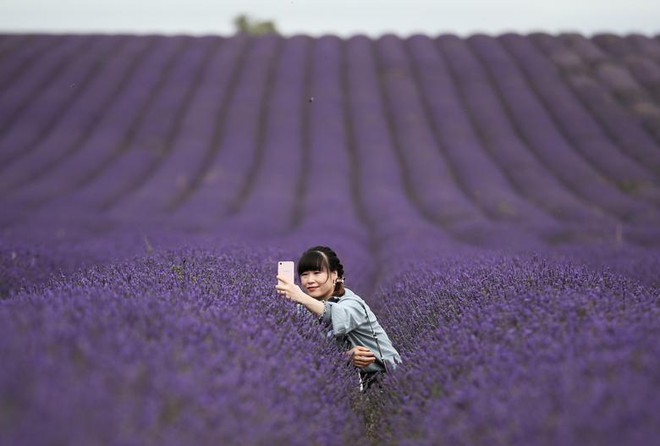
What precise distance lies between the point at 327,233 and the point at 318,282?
20.6 feet

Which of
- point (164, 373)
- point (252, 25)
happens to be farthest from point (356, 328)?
point (252, 25)

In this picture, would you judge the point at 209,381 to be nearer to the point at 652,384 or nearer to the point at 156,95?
the point at 652,384

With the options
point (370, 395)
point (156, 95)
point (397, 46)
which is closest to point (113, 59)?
point (156, 95)

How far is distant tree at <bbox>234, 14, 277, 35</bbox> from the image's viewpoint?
42469 millimetres

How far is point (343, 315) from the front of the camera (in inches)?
138

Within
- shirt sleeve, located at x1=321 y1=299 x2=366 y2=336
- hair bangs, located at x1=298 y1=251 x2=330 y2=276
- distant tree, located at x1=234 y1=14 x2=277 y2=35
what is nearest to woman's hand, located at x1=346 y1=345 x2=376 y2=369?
shirt sleeve, located at x1=321 y1=299 x2=366 y2=336

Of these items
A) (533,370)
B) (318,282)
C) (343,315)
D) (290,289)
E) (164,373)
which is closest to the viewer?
(164,373)

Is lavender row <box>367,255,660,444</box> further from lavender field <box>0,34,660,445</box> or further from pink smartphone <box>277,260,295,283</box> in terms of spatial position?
pink smartphone <box>277,260,295,283</box>

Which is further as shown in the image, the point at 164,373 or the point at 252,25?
the point at 252,25

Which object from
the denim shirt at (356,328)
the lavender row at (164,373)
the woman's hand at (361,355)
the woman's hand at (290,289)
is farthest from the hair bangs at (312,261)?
the lavender row at (164,373)

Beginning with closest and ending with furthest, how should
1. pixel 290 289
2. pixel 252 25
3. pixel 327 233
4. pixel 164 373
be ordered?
pixel 164 373 < pixel 290 289 < pixel 327 233 < pixel 252 25

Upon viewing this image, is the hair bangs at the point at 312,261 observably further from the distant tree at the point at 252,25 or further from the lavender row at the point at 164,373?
the distant tree at the point at 252,25

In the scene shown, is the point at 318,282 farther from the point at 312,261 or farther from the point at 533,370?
the point at 533,370

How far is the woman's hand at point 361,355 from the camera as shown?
3652 millimetres
